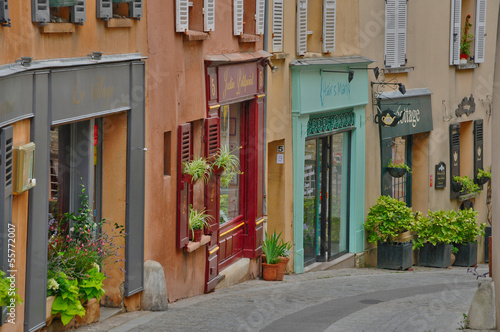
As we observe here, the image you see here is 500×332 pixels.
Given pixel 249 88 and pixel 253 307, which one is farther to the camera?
pixel 249 88

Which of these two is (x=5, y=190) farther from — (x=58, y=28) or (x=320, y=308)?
(x=320, y=308)

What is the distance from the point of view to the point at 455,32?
20.6 meters

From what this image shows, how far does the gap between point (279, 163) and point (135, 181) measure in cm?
542

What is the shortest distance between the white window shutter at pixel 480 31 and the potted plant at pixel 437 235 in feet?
15.7

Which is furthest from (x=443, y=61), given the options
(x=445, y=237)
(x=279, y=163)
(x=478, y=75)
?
(x=279, y=163)

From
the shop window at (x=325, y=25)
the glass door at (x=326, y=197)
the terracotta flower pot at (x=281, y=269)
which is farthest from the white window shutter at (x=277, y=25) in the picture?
the terracotta flower pot at (x=281, y=269)

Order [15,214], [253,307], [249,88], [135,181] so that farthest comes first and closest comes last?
[249,88] < [253,307] < [135,181] < [15,214]

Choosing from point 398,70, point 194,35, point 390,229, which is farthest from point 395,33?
point 194,35

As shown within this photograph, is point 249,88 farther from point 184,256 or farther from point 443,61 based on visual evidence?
point 443,61

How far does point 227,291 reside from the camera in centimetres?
1293

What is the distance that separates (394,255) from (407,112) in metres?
3.00

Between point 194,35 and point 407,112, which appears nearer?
point 194,35

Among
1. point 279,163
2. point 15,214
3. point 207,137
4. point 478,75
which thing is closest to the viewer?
point 15,214

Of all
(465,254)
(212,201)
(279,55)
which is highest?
(279,55)
